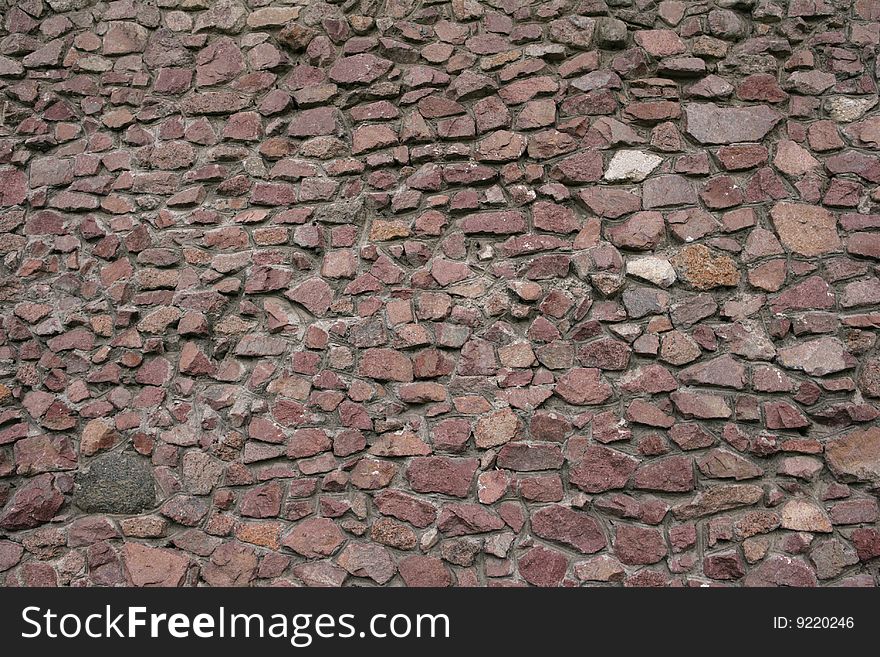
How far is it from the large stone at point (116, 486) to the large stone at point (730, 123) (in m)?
2.68

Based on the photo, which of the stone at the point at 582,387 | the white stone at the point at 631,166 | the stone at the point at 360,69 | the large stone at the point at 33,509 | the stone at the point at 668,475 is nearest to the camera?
the stone at the point at 668,475

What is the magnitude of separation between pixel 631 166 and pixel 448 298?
3.14ft

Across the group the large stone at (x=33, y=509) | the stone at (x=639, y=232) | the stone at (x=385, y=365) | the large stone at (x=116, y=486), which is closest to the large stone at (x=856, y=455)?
the stone at (x=639, y=232)

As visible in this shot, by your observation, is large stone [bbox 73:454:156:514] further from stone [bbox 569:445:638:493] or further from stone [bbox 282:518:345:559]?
stone [bbox 569:445:638:493]

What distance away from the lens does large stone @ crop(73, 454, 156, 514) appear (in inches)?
122

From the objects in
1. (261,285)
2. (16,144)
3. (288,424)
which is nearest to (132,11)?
(16,144)

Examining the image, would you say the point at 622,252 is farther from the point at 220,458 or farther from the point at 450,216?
the point at 220,458

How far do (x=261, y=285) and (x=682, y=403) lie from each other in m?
1.77

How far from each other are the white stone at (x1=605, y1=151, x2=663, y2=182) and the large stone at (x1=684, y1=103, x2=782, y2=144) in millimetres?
212

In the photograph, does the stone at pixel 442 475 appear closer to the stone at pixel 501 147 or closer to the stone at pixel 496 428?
the stone at pixel 496 428

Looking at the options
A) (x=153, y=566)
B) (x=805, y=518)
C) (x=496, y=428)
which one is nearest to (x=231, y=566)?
(x=153, y=566)

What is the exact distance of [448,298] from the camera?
125 inches

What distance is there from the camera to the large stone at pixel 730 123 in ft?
10.7

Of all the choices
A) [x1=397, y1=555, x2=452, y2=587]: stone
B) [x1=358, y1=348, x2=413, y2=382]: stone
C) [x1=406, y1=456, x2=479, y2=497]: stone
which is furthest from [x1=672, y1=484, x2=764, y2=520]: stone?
[x1=358, y1=348, x2=413, y2=382]: stone
